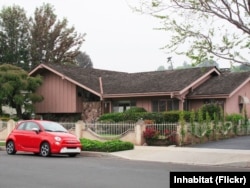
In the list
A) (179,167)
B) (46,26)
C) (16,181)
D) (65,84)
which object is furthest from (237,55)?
(46,26)

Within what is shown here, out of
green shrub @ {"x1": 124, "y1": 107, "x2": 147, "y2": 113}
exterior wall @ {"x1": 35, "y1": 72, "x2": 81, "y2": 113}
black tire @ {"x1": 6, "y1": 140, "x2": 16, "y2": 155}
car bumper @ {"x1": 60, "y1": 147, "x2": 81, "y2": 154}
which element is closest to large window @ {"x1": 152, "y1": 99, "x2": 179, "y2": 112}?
green shrub @ {"x1": 124, "y1": 107, "x2": 147, "y2": 113}

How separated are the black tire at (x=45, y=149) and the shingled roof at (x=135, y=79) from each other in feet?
47.0

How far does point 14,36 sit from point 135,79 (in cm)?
2273

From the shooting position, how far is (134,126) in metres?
24.9

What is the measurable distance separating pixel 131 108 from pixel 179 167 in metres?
17.3

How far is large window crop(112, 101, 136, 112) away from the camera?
36.1 metres

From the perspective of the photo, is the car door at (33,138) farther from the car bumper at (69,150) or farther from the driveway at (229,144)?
the driveway at (229,144)

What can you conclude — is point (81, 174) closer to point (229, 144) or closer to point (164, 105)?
point (229, 144)

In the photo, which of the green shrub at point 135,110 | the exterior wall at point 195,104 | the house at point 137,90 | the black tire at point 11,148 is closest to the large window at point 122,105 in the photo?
the house at point 137,90

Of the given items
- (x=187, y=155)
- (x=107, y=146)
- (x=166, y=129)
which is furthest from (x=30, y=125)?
(x=187, y=155)

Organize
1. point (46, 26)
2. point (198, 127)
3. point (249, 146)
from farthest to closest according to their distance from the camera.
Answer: point (46, 26), point (198, 127), point (249, 146)

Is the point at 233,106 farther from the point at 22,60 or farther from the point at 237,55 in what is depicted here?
the point at 22,60

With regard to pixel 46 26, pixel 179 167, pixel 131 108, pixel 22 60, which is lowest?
pixel 179 167

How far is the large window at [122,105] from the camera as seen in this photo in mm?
36094
